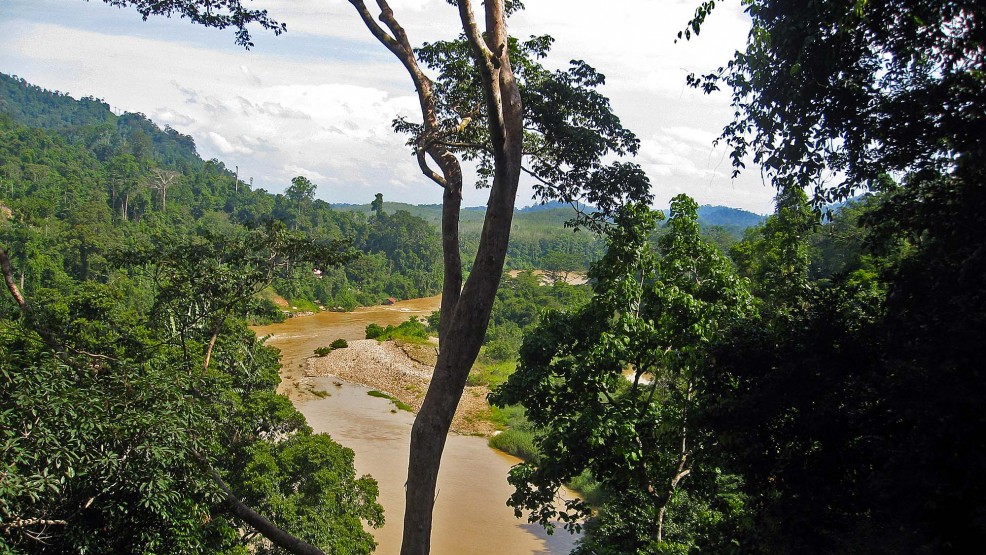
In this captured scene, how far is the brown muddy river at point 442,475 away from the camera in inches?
503

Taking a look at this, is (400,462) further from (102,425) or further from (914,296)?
(914,296)

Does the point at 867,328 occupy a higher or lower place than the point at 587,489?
higher

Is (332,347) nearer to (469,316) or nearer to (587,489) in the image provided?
(587,489)

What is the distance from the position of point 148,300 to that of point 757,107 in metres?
32.9

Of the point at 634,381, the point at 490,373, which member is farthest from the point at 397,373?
the point at 634,381

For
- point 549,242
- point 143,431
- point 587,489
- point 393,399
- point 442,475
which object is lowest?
point 393,399

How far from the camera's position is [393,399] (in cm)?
2428

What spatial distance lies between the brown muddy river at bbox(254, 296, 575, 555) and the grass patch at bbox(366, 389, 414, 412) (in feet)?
1.01

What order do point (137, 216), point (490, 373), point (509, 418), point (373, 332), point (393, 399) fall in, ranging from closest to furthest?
1. point (509, 418)
2. point (393, 399)
3. point (490, 373)
4. point (373, 332)
5. point (137, 216)

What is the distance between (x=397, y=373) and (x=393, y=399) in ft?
11.9

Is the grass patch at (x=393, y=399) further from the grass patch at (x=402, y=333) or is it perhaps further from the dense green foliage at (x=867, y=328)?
the dense green foliage at (x=867, y=328)

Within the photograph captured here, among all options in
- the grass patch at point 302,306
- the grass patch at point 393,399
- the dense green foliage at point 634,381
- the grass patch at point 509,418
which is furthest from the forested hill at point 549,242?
the dense green foliage at point 634,381

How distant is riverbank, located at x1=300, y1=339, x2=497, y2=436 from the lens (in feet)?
73.2

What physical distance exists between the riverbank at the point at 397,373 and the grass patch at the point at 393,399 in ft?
0.60
